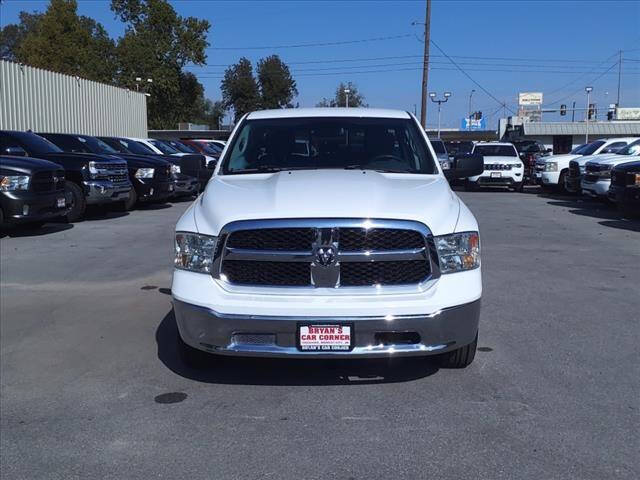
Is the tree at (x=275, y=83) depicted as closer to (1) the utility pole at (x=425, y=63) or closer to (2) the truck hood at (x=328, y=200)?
Result: (1) the utility pole at (x=425, y=63)

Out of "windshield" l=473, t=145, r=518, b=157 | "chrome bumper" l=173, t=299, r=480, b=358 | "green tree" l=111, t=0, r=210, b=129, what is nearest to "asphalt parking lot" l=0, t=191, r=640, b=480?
"chrome bumper" l=173, t=299, r=480, b=358

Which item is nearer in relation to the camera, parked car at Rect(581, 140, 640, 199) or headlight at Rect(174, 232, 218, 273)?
headlight at Rect(174, 232, 218, 273)

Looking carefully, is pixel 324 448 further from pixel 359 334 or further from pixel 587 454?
pixel 587 454

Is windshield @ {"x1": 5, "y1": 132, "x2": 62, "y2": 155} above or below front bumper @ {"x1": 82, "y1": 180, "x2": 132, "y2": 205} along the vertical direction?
above

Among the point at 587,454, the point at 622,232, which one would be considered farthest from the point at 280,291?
the point at 622,232

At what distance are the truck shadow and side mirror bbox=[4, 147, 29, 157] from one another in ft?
29.4

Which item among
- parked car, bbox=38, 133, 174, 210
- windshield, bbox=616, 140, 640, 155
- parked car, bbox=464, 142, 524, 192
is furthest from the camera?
parked car, bbox=464, 142, 524, 192

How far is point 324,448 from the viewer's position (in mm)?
3785

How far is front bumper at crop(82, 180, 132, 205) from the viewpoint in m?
13.5

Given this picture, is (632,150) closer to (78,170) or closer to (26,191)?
(78,170)

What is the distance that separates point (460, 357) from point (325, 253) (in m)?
1.40

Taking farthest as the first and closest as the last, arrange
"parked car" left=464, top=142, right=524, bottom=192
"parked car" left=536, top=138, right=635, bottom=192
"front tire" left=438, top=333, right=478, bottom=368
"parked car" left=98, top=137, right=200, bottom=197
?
"parked car" left=464, top=142, right=524, bottom=192
"parked car" left=536, top=138, right=635, bottom=192
"parked car" left=98, top=137, right=200, bottom=197
"front tire" left=438, top=333, right=478, bottom=368

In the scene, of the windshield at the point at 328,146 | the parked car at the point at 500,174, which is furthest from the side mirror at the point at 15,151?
the parked car at the point at 500,174

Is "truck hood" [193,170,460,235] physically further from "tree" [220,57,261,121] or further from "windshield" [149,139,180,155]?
"tree" [220,57,261,121]
